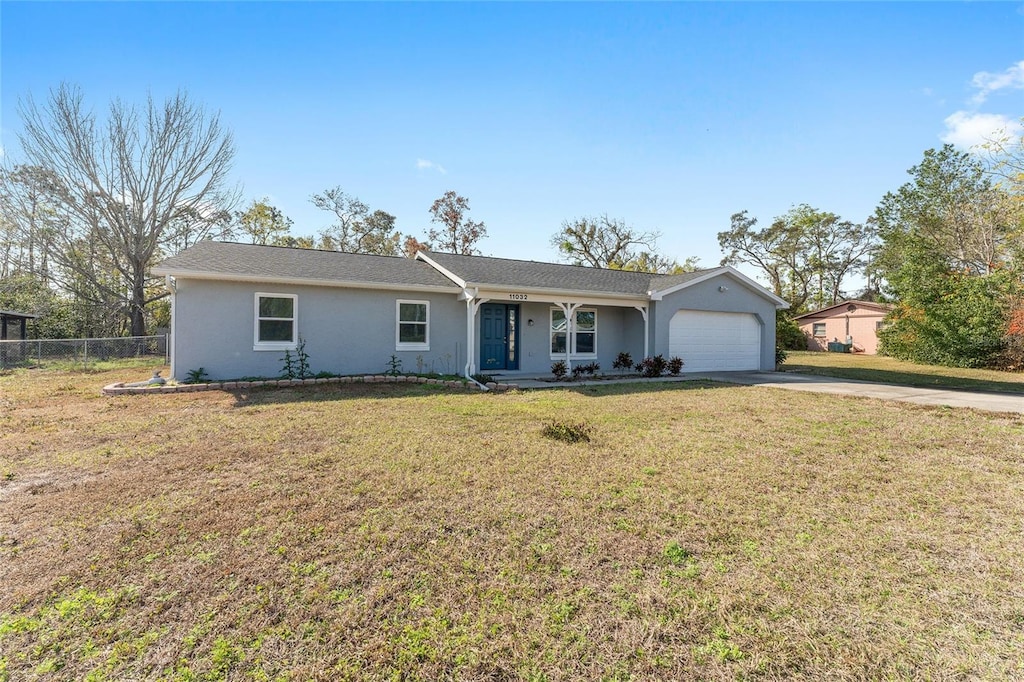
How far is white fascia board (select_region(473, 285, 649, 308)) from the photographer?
1202cm

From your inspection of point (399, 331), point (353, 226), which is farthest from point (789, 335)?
point (353, 226)

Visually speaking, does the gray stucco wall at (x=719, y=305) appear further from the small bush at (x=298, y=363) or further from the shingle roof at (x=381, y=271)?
the small bush at (x=298, y=363)

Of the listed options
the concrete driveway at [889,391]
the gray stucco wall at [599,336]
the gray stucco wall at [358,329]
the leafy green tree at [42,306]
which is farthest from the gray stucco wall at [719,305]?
the leafy green tree at [42,306]

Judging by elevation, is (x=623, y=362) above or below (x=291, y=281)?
below

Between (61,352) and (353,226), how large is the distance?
2074 cm

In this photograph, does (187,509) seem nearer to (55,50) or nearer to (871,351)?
(55,50)

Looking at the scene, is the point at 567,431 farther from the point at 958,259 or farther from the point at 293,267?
the point at 958,259

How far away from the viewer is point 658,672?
1982mm

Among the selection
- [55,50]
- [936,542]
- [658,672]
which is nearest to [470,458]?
[658,672]

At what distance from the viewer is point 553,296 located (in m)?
12.6

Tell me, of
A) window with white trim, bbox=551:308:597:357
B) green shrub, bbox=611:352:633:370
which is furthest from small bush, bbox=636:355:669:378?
window with white trim, bbox=551:308:597:357

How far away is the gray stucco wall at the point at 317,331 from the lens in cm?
1020

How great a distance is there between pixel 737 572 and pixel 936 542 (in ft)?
5.39

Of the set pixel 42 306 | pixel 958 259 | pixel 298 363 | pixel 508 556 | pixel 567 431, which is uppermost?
pixel 958 259
